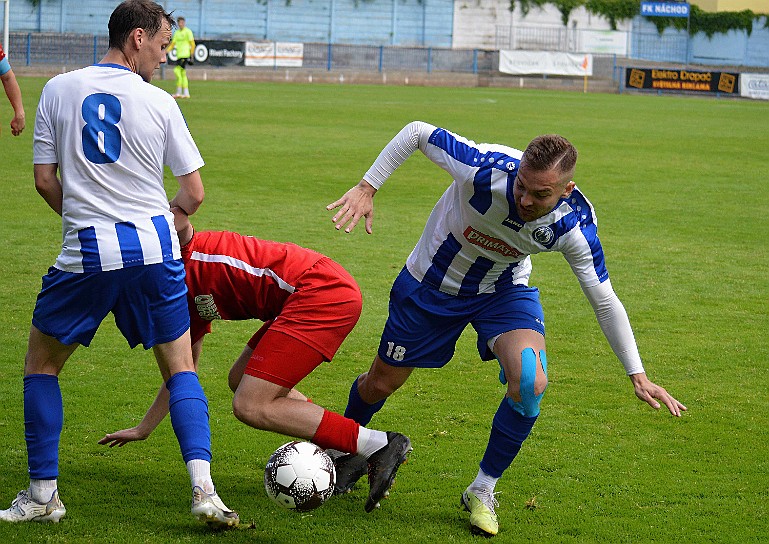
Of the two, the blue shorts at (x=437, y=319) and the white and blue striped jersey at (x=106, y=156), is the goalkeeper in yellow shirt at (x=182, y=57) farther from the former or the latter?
the white and blue striped jersey at (x=106, y=156)

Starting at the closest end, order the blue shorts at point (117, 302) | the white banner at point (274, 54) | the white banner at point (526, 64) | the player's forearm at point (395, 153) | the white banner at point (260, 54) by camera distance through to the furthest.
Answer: the blue shorts at point (117, 302) → the player's forearm at point (395, 153) → the white banner at point (260, 54) → the white banner at point (274, 54) → the white banner at point (526, 64)

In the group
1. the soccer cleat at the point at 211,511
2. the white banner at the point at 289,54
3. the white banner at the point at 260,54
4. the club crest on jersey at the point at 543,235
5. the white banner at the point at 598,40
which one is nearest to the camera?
the soccer cleat at the point at 211,511

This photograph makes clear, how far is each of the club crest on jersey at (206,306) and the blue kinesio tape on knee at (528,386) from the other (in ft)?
4.25

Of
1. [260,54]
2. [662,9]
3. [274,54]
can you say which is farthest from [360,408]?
[662,9]

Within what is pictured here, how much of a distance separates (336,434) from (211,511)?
65cm

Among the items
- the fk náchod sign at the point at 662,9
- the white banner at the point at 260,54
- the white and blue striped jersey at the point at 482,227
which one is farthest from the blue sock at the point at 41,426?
the fk náchod sign at the point at 662,9

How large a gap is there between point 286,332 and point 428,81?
41038mm

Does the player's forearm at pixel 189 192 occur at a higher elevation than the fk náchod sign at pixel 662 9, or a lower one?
lower

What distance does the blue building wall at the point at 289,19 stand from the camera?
4166 cm

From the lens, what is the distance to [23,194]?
1165cm

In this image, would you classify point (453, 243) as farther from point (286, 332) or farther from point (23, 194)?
point (23, 194)

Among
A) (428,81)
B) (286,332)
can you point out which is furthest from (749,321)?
(428,81)

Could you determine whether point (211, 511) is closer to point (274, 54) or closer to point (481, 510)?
point (481, 510)

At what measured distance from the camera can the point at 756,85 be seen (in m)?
41.5
